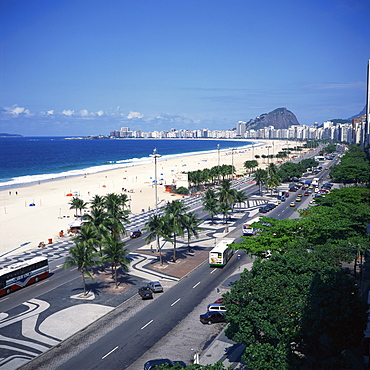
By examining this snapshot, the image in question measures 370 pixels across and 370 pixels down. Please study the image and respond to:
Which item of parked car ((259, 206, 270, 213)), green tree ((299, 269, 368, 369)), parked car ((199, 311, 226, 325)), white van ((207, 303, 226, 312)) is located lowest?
parked car ((199, 311, 226, 325))

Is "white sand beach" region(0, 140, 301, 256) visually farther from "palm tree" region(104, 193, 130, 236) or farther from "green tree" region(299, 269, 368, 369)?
"green tree" region(299, 269, 368, 369)

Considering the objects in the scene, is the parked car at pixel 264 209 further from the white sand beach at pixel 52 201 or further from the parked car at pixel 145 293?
the parked car at pixel 145 293

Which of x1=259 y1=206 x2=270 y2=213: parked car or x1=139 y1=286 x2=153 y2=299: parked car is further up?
x1=259 y1=206 x2=270 y2=213: parked car

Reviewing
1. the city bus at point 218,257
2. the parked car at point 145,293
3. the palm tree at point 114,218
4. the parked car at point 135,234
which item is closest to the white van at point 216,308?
the parked car at point 145,293

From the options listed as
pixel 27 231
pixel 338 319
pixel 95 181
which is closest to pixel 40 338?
pixel 338 319

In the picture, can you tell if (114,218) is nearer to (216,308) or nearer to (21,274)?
(21,274)

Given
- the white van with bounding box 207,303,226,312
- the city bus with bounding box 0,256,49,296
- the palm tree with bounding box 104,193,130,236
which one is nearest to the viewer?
the white van with bounding box 207,303,226,312

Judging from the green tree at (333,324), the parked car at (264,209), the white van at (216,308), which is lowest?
the white van at (216,308)

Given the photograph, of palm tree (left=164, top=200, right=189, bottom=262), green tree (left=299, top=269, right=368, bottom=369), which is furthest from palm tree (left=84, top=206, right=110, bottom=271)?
green tree (left=299, top=269, right=368, bottom=369)

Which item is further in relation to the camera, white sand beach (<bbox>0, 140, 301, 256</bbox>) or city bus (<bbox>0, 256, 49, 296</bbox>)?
white sand beach (<bbox>0, 140, 301, 256</bbox>)
